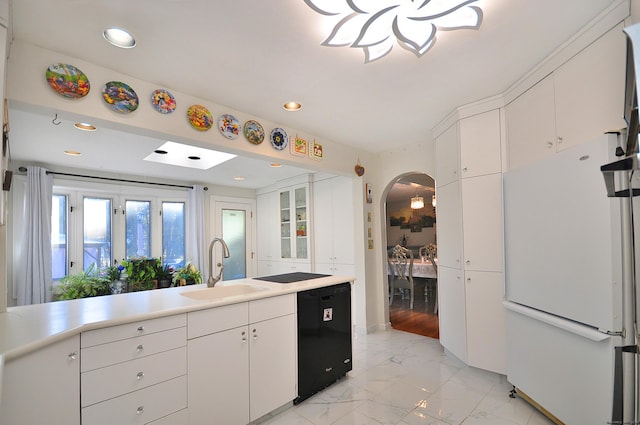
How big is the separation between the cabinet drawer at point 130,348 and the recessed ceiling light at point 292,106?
73.0 inches

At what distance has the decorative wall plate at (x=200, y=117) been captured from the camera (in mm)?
2301

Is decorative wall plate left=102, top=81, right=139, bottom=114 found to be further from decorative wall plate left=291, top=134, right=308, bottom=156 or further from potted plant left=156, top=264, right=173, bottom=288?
potted plant left=156, top=264, right=173, bottom=288

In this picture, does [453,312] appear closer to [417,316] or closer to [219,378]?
[417,316]

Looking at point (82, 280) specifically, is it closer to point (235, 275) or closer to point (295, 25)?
point (235, 275)

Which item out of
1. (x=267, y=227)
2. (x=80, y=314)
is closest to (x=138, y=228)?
(x=267, y=227)

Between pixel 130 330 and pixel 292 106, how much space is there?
1978 millimetres

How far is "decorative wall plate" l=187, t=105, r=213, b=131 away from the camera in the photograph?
7.55 feet

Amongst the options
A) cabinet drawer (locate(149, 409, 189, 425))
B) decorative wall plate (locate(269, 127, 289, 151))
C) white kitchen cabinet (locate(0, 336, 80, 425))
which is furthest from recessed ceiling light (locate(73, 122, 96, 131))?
cabinet drawer (locate(149, 409, 189, 425))

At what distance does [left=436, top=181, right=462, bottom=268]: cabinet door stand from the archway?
0.95 meters

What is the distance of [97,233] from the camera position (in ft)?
14.5

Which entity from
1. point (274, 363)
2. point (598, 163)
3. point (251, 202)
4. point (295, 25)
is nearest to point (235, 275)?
point (251, 202)

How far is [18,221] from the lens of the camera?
3.71 meters

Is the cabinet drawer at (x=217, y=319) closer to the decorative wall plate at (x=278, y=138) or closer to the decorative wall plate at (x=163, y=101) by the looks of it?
the decorative wall plate at (x=163, y=101)

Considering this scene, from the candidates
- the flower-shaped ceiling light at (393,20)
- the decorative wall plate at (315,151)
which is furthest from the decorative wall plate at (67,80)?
the decorative wall plate at (315,151)
